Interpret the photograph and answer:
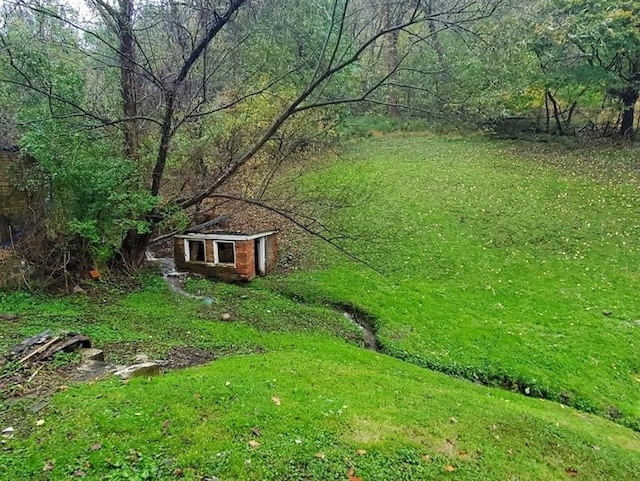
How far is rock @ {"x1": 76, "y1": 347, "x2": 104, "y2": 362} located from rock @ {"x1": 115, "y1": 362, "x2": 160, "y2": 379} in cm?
49

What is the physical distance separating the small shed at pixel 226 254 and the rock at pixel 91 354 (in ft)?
15.2

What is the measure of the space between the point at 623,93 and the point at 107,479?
67.4ft

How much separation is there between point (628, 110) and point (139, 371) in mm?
20287

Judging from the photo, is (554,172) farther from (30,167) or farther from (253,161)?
(30,167)

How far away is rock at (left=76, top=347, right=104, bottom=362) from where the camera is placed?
16.2 feet

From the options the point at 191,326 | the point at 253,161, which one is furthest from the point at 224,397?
the point at 253,161

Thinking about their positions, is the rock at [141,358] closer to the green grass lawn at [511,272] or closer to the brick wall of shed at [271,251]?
the green grass lawn at [511,272]

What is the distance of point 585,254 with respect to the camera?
10984 mm

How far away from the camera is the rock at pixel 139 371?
4578mm

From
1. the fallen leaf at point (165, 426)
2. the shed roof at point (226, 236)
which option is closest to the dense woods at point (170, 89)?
the shed roof at point (226, 236)

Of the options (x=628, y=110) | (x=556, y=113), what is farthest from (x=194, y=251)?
(x=628, y=110)

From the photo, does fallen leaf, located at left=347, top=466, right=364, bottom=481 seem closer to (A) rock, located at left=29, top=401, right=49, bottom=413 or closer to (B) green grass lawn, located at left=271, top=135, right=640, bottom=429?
(A) rock, located at left=29, top=401, right=49, bottom=413

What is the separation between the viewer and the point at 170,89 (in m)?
7.90

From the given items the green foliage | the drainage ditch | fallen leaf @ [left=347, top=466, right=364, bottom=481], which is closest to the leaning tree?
the green foliage
